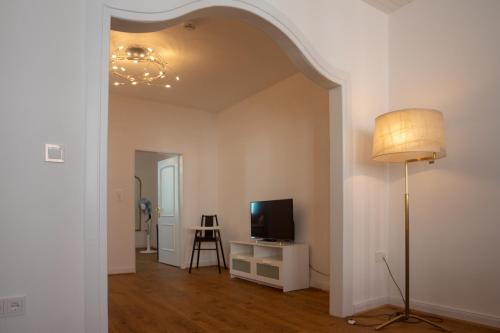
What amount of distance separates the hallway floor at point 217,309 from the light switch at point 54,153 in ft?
5.66

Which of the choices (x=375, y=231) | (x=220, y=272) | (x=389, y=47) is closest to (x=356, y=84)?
(x=389, y=47)

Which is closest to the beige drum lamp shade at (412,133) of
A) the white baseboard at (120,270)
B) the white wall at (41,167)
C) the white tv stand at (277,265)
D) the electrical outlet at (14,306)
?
the white tv stand at (277,265)

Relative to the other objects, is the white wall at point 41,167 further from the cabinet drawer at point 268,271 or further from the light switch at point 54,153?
the cabinet drawer at point 268,271

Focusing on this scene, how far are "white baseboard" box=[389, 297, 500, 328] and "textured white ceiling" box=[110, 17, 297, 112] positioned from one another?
296 centimetres

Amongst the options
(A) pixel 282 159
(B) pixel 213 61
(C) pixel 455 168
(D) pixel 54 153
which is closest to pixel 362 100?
(C) pixel 455 168

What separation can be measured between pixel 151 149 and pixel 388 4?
13.7 ft

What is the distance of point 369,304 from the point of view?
3441mm

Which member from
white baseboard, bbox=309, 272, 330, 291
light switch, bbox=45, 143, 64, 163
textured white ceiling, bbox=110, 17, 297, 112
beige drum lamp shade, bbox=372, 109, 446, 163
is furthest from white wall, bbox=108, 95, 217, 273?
beige drum lamp shade, bbox=372, 109, 446, 163

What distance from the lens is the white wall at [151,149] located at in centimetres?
585

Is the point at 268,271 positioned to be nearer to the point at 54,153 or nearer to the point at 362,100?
the point at 362,100

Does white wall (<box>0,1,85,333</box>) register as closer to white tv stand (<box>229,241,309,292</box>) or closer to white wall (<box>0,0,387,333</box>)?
white wall (<box>0,0,387,333</box>)

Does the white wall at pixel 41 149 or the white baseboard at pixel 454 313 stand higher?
the white wall at pixel 41 149

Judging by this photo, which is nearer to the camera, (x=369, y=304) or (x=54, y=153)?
(x=54, y=153)

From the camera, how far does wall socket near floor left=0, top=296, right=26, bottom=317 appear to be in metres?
1.75
